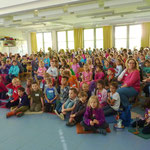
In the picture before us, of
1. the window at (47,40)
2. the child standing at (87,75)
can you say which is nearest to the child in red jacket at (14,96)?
the child standing at (87,75)

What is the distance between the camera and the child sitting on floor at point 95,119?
2.68 metres

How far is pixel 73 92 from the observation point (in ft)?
10.6

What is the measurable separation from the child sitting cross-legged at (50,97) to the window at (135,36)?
35.3 ft

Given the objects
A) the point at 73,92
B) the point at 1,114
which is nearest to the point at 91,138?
the point at 73,92

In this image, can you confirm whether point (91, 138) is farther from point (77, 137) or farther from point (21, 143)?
point (21, 143)

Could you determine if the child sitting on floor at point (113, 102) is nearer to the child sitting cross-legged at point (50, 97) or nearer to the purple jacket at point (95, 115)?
the purple jacket at point (95, 115)

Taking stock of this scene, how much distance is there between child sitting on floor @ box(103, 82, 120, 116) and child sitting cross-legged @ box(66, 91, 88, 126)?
54cm

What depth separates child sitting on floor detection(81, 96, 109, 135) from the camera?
268 cm

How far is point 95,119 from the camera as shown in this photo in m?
2.68

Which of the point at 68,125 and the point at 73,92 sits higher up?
the point at 73,92

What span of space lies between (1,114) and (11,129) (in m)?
0.90

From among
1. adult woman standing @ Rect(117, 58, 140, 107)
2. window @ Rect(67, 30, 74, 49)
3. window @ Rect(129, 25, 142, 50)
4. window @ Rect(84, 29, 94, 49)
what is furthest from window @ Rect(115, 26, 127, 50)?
adult woman standing @ Rect(117, 58, 140, 107)

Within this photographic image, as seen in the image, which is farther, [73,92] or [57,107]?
[57,107]

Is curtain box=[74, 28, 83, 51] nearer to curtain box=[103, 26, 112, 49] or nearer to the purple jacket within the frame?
curtain box=[103, 26, 112, 49]
